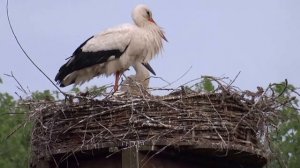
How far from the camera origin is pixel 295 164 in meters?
15.2

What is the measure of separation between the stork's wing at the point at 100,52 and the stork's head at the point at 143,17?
30 cm

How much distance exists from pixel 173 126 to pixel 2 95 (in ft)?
46.6

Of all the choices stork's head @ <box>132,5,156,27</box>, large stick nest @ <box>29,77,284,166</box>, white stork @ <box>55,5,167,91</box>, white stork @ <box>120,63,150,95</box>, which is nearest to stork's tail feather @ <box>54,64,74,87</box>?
white stork @ <box>55,5,167,91</box>

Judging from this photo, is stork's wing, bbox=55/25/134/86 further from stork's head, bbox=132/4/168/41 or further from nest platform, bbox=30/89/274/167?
nest platform, bbox=30/89/274/167

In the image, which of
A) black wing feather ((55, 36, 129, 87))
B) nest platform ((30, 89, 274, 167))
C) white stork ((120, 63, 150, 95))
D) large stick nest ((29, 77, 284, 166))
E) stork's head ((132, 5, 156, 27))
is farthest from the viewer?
stork's head ((132, 5, 156, 27))

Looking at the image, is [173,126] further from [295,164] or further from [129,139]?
[295,164]

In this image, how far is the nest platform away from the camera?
21.2ft

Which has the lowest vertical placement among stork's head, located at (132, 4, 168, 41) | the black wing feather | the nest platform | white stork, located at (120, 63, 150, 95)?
the nest platform

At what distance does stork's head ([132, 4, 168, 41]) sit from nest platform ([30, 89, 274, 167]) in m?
2.42

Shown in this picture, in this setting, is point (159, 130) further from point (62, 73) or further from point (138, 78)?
point (62, 73)

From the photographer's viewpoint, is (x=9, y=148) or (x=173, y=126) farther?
(x=9, y=148)

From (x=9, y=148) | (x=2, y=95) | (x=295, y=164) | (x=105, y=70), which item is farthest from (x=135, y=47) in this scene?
(x=2, y=95)

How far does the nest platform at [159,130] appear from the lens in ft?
21.2

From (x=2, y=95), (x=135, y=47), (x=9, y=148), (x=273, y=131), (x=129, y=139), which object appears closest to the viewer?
(x=129, y=139)
